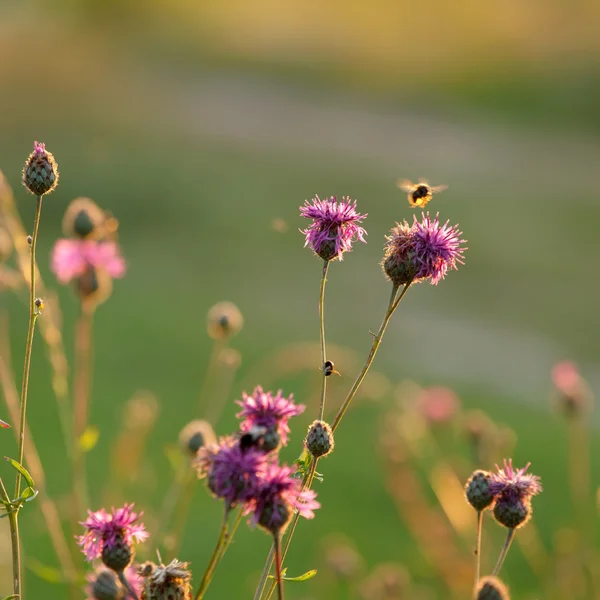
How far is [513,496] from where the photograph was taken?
2.59 feet

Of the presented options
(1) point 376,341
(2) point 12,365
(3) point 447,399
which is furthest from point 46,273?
(1) point 376,341

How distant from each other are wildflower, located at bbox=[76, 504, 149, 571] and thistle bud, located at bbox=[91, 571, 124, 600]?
0.10 m

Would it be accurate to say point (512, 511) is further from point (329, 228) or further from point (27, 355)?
point (27, 355)

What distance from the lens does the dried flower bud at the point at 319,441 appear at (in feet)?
2.41

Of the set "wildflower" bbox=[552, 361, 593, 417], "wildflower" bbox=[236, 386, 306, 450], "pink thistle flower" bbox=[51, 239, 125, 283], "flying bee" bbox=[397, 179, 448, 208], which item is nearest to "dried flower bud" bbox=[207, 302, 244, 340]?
"pink thistle flower" bbox=[51, 239, 125, 283]

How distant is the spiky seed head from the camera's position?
698mm

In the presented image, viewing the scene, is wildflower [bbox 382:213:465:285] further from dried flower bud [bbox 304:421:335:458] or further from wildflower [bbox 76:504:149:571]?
wildflower [bbox 76:504:149:571]

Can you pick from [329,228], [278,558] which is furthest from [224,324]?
[278,558]

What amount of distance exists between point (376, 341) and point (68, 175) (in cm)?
662

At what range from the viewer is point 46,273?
182 inches

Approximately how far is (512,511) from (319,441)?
0.19 m

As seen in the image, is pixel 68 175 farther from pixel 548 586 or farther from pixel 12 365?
pixel 548 586

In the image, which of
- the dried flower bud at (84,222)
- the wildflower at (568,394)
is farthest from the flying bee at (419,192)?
the wildflower at (568,394)

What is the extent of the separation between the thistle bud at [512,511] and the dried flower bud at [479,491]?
0.4 inches
